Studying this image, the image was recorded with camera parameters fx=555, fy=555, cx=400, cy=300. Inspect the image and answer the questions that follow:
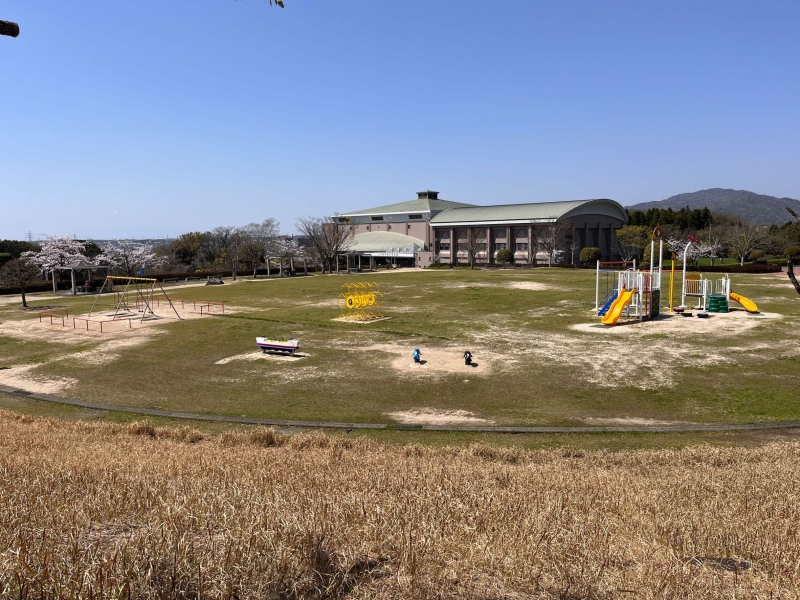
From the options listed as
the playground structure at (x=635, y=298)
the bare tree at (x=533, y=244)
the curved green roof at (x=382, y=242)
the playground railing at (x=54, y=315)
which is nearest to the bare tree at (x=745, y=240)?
the bare tree at (x=533, y=244)

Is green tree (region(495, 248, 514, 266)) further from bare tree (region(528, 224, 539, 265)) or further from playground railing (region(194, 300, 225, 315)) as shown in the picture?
playground railing (region(194, 300, 225, 315))

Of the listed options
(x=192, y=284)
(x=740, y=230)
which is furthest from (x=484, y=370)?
(x=740, y=230)

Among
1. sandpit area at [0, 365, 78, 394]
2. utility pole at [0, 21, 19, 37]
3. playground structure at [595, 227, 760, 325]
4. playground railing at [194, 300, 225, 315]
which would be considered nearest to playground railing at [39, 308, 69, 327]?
playground railing at [194, 300, 225, 315]

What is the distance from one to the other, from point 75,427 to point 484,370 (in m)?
13.3

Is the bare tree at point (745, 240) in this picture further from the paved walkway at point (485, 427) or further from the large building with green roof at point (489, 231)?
the paved walkway at point (485, 427)

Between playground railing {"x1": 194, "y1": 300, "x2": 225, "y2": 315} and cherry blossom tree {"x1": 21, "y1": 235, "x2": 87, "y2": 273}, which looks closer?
playground railing {"x1": 194, "y1": 300, "x2": 225, "y2": 315}

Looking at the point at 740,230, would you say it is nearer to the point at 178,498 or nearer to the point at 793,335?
the point at 793,335

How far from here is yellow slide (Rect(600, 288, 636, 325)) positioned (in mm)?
28562

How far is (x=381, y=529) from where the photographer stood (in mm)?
5531

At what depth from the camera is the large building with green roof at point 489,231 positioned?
8400cm

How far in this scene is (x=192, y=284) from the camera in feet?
206

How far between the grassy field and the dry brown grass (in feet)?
21.6

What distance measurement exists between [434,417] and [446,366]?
18.6 feet

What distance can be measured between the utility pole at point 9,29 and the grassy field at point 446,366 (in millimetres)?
11194
